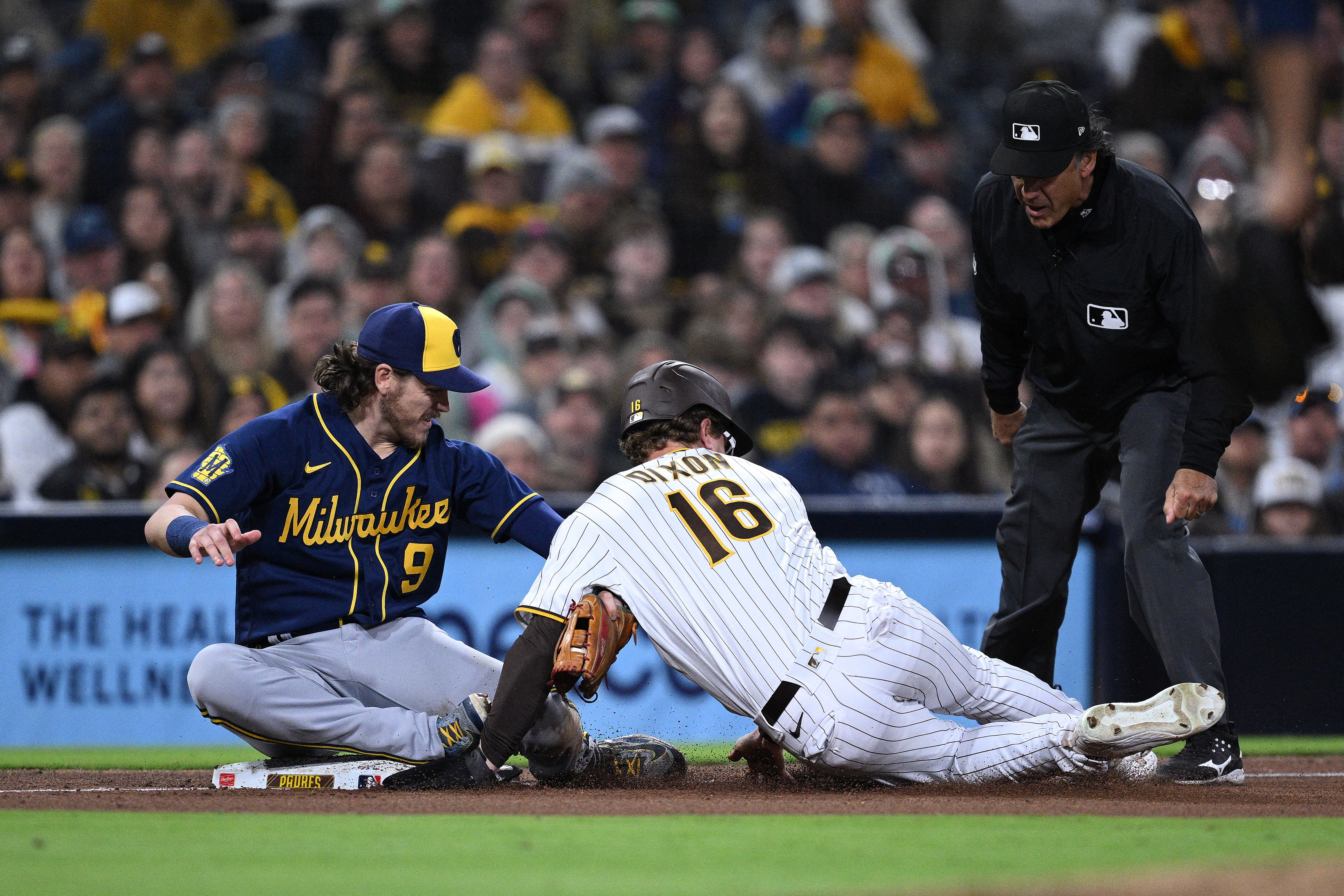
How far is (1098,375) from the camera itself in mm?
5297

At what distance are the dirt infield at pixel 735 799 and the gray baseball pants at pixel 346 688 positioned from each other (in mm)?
191

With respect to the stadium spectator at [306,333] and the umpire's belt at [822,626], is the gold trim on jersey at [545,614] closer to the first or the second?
the umpire's belt at [822,626]

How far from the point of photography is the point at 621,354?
9617mm

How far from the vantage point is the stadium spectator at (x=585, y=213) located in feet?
33.6

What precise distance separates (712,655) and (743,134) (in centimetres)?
Result: 674

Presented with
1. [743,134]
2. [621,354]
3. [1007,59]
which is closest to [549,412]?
[621,354]

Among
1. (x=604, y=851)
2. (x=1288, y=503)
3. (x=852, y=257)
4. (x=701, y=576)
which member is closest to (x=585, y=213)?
(x=852, y=257)

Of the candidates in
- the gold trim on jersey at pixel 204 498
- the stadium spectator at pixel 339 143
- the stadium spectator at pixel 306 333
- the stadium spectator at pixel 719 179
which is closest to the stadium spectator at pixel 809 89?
the stadium spectator at pixel 719 179

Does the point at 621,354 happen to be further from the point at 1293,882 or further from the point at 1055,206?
the point at 1293,882

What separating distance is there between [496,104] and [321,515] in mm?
6299

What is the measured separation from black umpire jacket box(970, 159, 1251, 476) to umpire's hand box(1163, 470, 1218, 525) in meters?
0.04

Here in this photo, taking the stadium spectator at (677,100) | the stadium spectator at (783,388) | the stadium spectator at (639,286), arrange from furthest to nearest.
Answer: the stadium spectator at (677,100) < the stadium spectator at (639,286) < the stadium spectator at (783,388)

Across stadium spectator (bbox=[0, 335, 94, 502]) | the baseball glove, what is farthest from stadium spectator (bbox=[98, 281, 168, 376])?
the baseball glove

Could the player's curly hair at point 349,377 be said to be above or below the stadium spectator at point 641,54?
below
